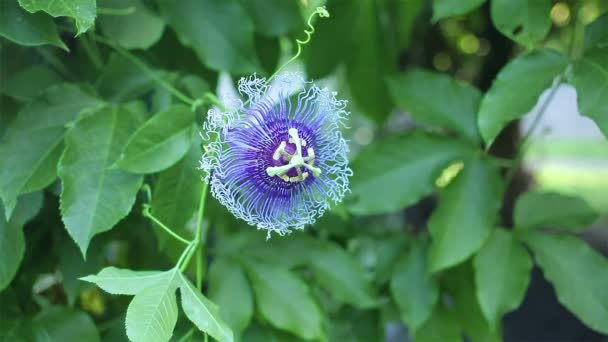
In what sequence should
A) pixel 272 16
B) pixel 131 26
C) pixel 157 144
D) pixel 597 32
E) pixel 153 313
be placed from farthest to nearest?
1. pixel 272 16
2. pixel 131 26
3. pixel 597 32
4. pixel 157 144
5. pixel 153 313

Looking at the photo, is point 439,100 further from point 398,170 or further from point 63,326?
point 63,326

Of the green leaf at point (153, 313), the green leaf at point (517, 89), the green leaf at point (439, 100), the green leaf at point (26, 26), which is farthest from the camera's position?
the green leaf at point (439, 100)

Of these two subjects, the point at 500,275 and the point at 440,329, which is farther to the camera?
the point at 440,329

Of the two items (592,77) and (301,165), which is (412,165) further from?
(301,165)

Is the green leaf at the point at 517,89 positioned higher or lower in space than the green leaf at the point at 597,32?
lower

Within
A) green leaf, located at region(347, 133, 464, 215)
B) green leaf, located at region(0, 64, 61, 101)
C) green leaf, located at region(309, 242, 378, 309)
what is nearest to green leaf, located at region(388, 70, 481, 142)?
green leaf, located at region(347, 133, 464, 215)

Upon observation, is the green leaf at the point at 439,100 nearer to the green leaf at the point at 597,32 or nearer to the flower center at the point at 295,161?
the green leaf at the point at 597,32

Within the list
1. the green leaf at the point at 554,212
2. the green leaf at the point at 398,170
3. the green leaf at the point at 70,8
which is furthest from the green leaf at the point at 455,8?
the green leaf at the point at 70,8

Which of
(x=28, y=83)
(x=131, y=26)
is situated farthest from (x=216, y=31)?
(x=28, y=83)
